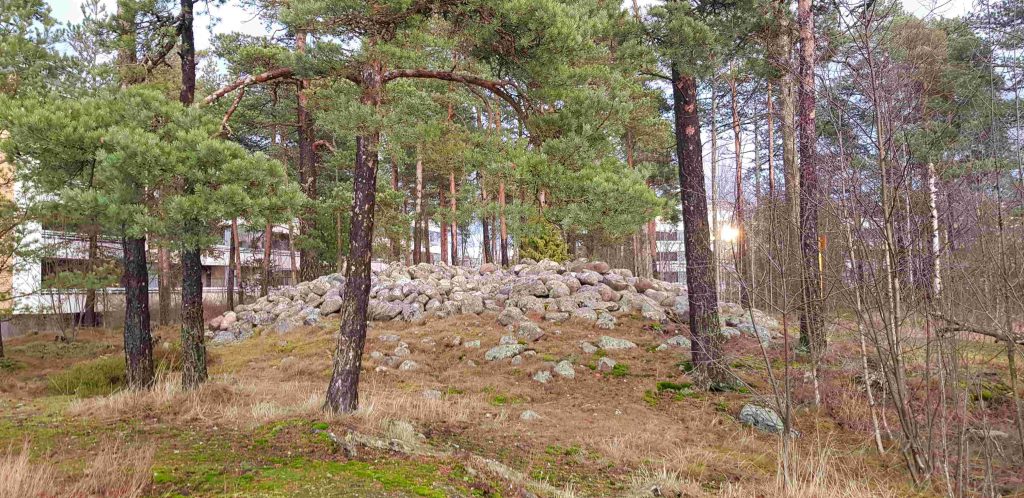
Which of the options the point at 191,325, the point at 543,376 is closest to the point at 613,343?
the point at 543,376

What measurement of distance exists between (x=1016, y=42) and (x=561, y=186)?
6179mm

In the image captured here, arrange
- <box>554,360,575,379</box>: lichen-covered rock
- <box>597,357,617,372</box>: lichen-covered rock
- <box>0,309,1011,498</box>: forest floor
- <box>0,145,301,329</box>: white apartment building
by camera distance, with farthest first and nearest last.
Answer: <box>0,145,301,329</box>: white apartment building < <box>597,357,617,372</box>: lichen-covered rock < <box>554,360,575,379</box>: lichen-covered rock < <box>0,309,1011,498</box>: forest floor

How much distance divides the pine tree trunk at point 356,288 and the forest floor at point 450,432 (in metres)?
0.26

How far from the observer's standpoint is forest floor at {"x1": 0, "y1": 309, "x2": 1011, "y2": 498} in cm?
407

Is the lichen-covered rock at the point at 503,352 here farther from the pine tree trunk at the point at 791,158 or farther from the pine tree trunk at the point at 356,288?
the pine tree trunk at the point at 791,158

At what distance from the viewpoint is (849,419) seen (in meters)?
6.86

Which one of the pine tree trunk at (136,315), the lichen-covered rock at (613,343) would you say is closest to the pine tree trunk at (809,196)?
the lichen-covered rock at (613,343)

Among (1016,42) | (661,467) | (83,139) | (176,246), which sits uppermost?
(1016,42)

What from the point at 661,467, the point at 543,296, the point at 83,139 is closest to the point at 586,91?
the point at 661,467

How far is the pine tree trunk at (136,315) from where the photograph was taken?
24.5 ft

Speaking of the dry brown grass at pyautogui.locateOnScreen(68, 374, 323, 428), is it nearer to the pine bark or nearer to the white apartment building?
the white apartment building

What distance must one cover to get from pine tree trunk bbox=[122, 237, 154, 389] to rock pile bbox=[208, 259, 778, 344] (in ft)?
18.1

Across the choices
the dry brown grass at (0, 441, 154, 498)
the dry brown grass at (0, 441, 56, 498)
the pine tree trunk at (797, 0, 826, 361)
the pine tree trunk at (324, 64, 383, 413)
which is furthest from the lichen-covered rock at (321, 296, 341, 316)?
the pine tree trunk at (797, 0, 826, 361)

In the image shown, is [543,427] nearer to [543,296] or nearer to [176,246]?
[176,246]
